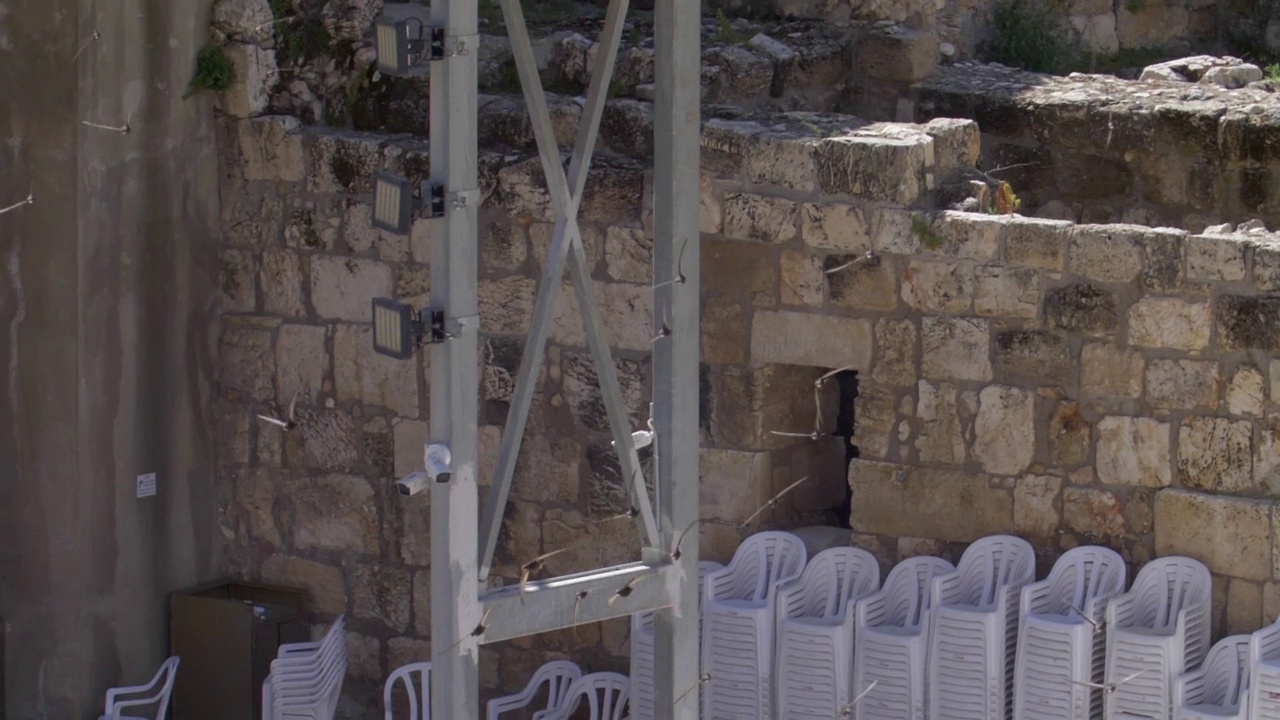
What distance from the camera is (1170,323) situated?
261 inches

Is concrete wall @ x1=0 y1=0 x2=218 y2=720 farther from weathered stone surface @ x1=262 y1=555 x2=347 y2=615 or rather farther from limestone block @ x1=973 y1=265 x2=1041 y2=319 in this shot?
Result: limestone block @ x1=973 y1=265 x2=1041 y2=319

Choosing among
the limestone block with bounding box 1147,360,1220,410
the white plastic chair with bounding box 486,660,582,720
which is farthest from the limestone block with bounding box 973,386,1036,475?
the white plastic chair with bounding box 486,660,582,720

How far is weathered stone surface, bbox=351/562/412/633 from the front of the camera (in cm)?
848

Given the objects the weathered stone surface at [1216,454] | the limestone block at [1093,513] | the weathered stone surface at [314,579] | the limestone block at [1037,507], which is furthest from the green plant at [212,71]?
the weathered stone surface at [1216,454]

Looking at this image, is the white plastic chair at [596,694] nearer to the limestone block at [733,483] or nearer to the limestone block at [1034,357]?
the limestone block at [733,483]

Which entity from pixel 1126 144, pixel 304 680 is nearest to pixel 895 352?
pixel 1126 144

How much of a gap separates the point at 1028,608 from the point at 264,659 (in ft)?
11.4

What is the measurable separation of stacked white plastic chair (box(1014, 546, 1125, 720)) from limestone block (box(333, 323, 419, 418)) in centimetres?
285

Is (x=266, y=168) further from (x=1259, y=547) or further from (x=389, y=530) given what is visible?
(x=1259, y=547)

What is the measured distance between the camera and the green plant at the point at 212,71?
852 cm

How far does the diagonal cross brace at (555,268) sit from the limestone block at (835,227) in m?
1.47

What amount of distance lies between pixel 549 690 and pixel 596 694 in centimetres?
26

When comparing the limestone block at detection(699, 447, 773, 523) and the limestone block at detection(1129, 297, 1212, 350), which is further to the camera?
the limestone block at detection(699, 447, 773, 523)

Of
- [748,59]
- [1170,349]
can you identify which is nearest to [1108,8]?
[748,59]
